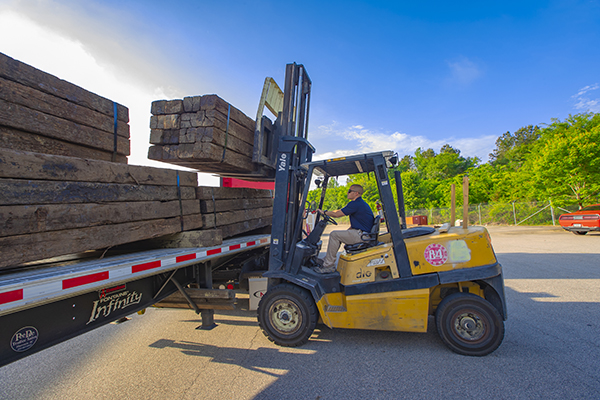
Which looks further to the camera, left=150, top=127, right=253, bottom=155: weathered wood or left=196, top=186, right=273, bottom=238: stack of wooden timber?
left=196, top=186, right=273, bottom=238: stack of wooden timber

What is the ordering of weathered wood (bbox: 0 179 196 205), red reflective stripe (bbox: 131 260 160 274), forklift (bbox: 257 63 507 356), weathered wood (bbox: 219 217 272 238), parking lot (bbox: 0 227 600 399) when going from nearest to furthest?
weathered wood (bbox: 0 179 196 205) < red reflective stripe (bbox: 131 260 160 274) < parking lot (bbox: 0 227 600 399) < forklift (bbox: 257 63 507 356) < weathered wood (bbox: 219 217 272 238)

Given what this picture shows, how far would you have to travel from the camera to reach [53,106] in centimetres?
273

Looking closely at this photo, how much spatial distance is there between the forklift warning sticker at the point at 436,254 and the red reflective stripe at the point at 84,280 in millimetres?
3307

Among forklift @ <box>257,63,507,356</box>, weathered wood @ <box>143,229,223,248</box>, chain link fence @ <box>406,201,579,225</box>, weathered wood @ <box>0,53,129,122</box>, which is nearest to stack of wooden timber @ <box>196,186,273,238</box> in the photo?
weathered wood @ <box>143,229,223,248</box>

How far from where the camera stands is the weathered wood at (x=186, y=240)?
3502 millimetres

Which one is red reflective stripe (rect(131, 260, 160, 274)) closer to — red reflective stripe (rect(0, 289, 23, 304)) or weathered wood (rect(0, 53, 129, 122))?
red reflective stripe (rect(0, 289, 23, 304))

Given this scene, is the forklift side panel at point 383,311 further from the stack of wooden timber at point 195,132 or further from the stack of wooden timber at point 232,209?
the stack of wooden timber at point 195,132

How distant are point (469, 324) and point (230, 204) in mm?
3431

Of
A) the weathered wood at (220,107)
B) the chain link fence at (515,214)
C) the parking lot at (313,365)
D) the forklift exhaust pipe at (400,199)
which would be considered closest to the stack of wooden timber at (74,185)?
the weathered wood at (220,107)

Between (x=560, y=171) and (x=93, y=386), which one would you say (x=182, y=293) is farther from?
(x=560, y=171)

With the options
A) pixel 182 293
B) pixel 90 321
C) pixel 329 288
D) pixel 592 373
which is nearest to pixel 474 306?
pixel 592 373

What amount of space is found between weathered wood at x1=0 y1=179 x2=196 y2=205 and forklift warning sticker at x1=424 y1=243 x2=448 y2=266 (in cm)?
311

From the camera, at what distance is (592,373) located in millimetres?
2867

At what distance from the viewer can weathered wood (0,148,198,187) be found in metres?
1.99
